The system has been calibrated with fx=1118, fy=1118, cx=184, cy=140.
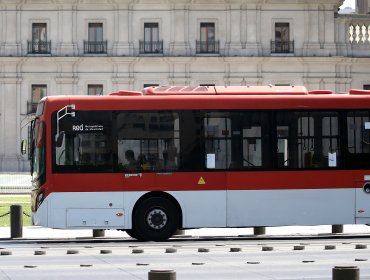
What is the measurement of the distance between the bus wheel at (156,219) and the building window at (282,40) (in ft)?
159

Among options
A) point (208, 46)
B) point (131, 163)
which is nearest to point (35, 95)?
point (208, 46)

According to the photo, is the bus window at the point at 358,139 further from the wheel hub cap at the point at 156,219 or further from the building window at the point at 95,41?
the building window at the point at 95,41

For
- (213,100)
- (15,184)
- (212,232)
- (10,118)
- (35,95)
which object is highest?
(35,95)

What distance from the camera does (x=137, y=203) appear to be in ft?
78.2

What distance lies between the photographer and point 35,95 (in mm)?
71438

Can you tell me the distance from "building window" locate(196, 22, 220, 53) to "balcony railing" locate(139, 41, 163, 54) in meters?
2.43

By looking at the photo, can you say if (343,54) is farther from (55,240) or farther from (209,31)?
(55,240)

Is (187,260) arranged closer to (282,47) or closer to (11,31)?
(282,47)

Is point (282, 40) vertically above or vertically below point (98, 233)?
above

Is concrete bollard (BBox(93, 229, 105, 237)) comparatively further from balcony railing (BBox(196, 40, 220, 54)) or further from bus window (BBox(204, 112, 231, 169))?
balcony railing (BBox(196, 40, 220, 54))

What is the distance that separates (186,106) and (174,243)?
117 inches

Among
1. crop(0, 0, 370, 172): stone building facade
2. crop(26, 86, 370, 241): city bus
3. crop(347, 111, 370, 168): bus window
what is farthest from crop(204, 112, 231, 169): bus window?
crop(0, 0, 370, 172): stone building facade

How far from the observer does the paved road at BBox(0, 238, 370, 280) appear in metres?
16.0

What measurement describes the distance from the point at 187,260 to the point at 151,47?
53472mm
